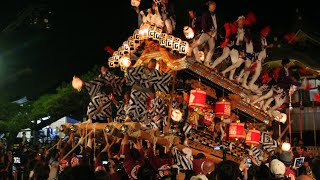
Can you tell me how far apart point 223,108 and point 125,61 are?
3.04 metres

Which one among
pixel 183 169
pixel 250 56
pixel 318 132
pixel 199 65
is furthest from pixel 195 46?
pixel 318 132

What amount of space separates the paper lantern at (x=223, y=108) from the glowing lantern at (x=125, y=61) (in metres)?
2.80

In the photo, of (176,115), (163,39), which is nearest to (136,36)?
(163,39)

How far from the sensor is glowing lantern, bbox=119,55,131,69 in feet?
38.6

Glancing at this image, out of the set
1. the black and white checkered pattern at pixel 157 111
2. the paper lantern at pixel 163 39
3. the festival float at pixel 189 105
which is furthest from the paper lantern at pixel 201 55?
the black and white checkered pattern at pixel 157 111

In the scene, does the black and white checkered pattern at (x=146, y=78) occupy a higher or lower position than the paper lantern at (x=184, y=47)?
lower

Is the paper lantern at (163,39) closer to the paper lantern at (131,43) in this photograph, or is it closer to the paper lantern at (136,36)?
the paper lantern at (136,36)

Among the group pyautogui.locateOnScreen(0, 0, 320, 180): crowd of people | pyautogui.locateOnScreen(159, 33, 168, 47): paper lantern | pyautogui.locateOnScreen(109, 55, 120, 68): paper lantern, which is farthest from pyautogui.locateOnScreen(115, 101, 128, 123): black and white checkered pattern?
pyautogui.locateOnScreen(159, 33, 168, 47): paper lantern

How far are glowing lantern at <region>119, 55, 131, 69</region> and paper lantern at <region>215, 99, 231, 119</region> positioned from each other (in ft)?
9.18

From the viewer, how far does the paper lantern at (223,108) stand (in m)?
12.6

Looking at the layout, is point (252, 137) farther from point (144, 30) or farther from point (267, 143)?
point (144, 30)

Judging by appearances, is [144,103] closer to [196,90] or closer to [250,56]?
[196,90]

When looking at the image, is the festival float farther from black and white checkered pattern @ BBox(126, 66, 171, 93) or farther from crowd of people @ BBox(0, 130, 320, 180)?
crowd of people @ BBox(0, 130, 320, 180)

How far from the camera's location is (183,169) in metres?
8.77
